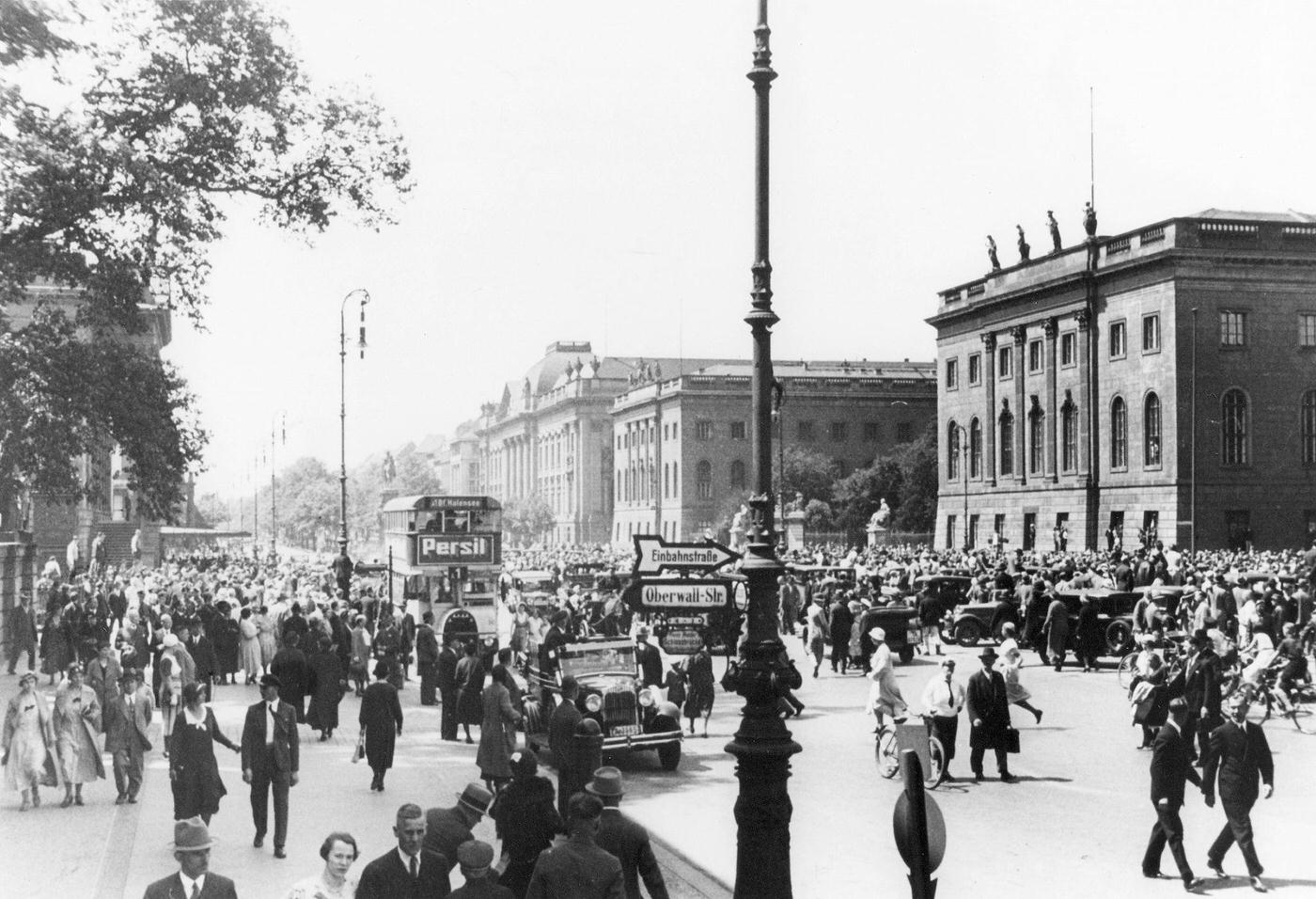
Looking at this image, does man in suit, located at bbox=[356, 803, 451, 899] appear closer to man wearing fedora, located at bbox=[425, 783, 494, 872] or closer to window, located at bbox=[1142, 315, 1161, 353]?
man wearing fedora, located at bbox=[425, 783, 494, 872]

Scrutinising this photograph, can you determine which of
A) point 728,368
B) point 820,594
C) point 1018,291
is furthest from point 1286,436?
point 728,368

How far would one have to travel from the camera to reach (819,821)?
14695 mm

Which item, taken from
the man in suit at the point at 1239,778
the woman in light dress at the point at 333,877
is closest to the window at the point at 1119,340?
the man in suit at the point at 1239,778

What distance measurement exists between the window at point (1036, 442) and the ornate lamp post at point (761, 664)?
59.2 m

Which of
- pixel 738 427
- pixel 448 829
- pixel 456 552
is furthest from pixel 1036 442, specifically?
pixel 448 829

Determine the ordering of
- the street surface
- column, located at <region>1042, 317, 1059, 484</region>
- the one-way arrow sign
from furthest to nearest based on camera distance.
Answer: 1. column, located at <region>1042, 317, 1059, 484</region>
2. the one-way arrow sign
3. the street surface

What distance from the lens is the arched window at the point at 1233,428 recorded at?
5556cm

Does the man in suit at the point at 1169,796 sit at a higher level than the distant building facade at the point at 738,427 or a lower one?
lower

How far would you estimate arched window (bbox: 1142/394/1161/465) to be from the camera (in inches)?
2251

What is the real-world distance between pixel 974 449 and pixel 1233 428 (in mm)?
19349

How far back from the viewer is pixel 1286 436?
55.6m

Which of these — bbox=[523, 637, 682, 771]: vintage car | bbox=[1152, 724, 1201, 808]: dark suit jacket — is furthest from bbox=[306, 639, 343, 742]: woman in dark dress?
bbox=[1152, 724, 1201, 808]: dark suit jacket

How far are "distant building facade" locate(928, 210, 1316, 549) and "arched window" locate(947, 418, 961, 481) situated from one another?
950 cm

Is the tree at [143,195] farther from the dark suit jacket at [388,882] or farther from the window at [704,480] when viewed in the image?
the window at [704,480]
